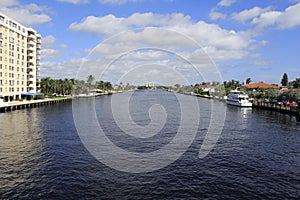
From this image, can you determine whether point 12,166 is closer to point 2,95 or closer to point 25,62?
point 2,95

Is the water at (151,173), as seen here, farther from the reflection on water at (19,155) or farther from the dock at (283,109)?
the dock at (283,109)

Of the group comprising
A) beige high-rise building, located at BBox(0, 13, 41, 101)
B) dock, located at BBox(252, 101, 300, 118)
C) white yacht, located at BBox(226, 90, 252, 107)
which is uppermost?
beige high-rise building, located at BBox(0, 13, 41, 101)

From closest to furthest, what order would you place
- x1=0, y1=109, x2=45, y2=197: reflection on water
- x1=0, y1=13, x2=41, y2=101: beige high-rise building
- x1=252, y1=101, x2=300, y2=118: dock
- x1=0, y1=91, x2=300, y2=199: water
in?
x1=0, y1=91, x2=300, y2=199: water → x1=0, y1=109, x2=45, y2=197: reflection on water → x1=252, y1=101, x2=300, y2=118: dock → x1=0, y1=13, x2=41, y2=101: beige high-rise building

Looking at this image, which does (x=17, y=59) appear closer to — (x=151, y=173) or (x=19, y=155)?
(x=19, y=155)

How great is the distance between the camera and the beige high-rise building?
9275 centimetres

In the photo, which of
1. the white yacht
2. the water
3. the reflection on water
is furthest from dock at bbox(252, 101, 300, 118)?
the reflection on water

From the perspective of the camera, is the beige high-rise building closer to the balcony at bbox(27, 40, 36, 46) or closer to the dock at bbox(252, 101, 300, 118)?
the balcony at bbox(27, 40, 36, 46)

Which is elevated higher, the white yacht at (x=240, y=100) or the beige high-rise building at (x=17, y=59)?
the beige high-rise building at (x=17, y=59)

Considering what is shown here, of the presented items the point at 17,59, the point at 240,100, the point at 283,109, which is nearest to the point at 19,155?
the point at 283,109

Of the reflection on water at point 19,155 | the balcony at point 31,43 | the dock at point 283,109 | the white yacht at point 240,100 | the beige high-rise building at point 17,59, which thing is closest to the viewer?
the reflection on water at point 19,155

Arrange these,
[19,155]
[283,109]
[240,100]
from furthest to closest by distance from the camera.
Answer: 1. [240,100]
2. [283,109]
3. [19,155]

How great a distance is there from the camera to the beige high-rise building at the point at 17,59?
92.8 meters

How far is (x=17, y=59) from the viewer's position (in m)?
105

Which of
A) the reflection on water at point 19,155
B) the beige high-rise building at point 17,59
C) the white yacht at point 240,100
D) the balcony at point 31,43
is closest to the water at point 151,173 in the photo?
the reflection on water at point 19,155
